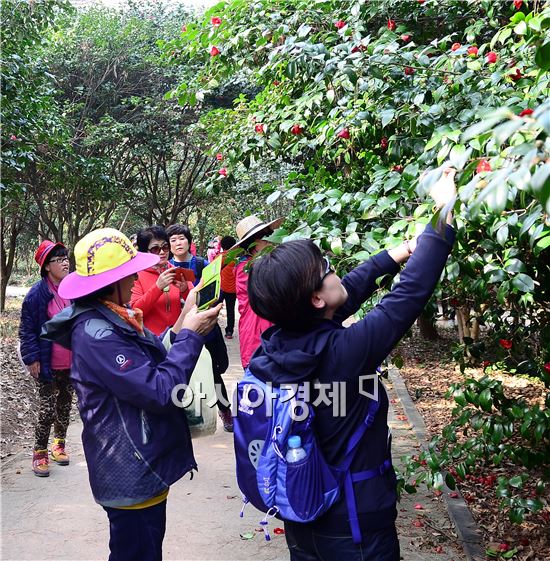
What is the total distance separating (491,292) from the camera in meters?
3.27

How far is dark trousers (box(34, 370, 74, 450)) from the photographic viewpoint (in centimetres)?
522

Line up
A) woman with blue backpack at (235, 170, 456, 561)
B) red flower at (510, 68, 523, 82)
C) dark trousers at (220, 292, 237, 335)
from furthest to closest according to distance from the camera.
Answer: dark trousers at (220, 292, 237, 335)
red flower at (510, 68, 523, 82)
woman with blue backpack at (235, 170, 456, 561)

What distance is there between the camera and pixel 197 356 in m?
2.69

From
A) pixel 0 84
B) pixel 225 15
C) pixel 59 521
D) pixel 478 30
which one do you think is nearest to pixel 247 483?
pixel 59 521

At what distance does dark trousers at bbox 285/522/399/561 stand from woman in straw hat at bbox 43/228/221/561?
687mm

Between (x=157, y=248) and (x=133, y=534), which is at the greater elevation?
(x=157, y=248)

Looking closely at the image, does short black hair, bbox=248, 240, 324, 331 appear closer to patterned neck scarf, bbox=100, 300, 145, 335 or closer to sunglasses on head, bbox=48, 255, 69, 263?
patterned neck scarf, bbox=100, 300, 145, 335

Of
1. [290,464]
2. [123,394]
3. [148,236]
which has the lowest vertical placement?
[290,464]

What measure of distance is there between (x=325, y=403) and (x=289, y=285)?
0.39 meters

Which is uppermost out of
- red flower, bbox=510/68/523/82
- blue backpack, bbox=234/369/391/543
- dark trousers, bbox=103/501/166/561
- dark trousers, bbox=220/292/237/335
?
red flower, bbox=510/68/523/82

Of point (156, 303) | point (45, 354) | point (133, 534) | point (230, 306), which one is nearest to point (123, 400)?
point (133, 534)

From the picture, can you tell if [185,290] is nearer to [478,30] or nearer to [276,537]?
[276,537]

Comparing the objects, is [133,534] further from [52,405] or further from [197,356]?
[52,405]

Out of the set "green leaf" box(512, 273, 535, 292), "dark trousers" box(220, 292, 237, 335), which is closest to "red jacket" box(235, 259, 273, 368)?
"green leaf" box(512, 273, 535, 292)
